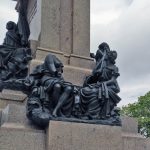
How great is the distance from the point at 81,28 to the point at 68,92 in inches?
120

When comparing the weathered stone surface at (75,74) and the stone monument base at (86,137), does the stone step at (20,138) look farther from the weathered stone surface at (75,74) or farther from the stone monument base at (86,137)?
the weathered stone surface at (75,74)

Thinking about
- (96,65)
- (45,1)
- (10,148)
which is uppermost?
(45,1)

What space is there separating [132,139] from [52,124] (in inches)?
86.6

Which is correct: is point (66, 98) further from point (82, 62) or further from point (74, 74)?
point (82, 62)

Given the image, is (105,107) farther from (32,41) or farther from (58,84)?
(32,41)

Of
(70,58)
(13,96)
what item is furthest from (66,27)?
(13,96)

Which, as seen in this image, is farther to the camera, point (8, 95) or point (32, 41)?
point (32, 41)

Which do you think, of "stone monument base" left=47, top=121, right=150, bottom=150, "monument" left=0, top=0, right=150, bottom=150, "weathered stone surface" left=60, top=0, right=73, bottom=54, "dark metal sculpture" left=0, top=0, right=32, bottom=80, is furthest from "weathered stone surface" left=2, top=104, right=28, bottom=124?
"weathered stone surface" left=60, top=0, right=73, bottom=54

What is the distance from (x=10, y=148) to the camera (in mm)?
8227

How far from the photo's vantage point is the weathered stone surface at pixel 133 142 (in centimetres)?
952

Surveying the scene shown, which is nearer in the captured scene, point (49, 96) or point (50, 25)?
point (49, 96)

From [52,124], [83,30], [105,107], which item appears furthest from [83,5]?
[52,124]

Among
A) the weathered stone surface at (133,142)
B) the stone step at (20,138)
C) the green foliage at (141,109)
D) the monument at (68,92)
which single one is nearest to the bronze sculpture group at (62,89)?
the monument at (68,92)

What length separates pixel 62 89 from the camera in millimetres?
9078
